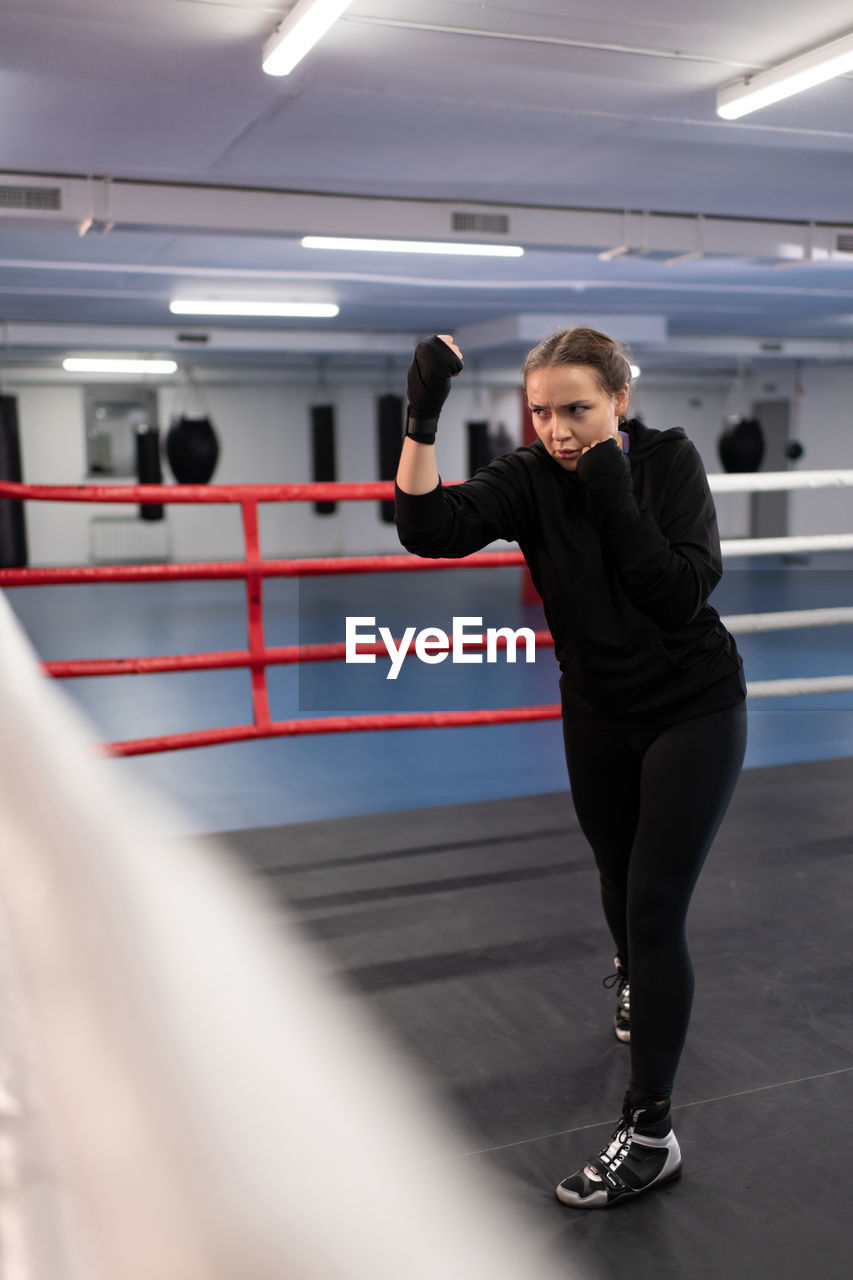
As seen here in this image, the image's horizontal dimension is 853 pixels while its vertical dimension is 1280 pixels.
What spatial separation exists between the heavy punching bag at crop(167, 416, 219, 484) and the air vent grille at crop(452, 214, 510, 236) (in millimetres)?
6191

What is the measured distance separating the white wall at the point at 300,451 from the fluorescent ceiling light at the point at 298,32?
12.3m

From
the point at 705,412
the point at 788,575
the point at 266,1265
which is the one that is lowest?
the point at 788,575

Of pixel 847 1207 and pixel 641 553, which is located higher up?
pixel 641 553

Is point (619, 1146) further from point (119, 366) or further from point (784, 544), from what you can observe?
point (119, 366)

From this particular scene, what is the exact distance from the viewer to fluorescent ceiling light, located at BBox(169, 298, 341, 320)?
34.4 feet

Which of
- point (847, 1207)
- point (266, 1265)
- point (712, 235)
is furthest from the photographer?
point (712, 235)

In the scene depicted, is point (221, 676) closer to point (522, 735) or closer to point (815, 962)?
point (522, 735)

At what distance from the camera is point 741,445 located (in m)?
14.1

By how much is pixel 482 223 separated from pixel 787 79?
2577 millimetres

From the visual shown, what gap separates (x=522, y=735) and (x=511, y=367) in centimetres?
1315

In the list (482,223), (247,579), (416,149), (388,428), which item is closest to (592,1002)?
(247,579)

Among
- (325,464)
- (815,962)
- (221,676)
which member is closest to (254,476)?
(325,464)

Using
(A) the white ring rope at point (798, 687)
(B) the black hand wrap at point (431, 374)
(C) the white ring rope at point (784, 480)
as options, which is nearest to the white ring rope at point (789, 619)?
(A) the white ring rope at point (798, 687)

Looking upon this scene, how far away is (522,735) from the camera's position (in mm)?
5156
